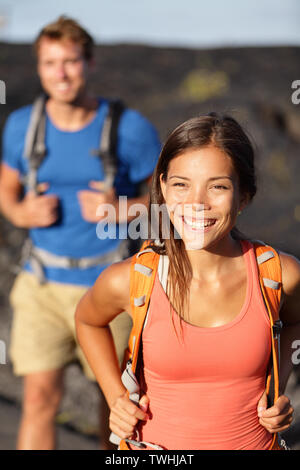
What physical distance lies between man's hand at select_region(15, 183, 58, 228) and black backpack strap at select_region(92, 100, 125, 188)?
324 mm

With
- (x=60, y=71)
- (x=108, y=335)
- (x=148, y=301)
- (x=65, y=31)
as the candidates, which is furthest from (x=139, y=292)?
(x=65, y=31)

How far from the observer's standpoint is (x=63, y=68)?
11.2 feet

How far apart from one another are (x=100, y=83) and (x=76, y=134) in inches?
490

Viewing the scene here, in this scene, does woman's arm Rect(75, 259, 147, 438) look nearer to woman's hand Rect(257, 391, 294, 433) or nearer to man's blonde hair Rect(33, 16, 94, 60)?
woman's hand Rect(257, 391, 294, 433)

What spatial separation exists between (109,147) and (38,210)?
51cm

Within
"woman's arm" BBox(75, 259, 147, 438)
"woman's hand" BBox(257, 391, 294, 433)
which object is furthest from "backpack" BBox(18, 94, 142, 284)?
"woman's hand" BBox(257, 391, 294, 433)

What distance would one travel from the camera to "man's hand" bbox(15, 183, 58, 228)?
337cm

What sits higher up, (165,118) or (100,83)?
(100,83)

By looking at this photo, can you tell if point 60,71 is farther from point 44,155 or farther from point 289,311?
point 289,311

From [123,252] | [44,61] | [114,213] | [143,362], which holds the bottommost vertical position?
[143,362]

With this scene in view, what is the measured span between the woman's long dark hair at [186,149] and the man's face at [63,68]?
137cm
